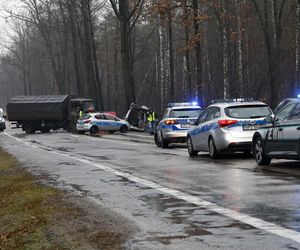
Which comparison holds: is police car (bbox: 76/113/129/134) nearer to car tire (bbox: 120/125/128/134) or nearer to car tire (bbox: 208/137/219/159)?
car tire (bbox: 120/125/128/134)

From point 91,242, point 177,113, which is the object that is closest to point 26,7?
point 177,113

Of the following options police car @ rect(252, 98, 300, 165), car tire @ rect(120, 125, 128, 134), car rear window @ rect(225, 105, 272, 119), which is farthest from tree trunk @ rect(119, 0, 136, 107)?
police car @ rect(252, 98, 300, 165)

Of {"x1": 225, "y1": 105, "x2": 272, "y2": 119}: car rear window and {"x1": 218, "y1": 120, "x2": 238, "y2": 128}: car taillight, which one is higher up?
{"x1": 225, "y1": 105, "x2": 272, "y2": 119}: car rear window

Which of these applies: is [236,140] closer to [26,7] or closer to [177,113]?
[177,113]

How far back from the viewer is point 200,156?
1862 cm

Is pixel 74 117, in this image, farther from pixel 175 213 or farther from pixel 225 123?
pixel 175 213

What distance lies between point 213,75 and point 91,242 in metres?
52.4

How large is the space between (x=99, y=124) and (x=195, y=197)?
33.0 m

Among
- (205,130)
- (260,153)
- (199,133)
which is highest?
(205,130)

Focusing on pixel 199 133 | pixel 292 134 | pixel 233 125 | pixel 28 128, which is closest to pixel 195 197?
pixel 292 134

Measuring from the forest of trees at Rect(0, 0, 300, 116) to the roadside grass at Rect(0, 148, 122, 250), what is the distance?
82.3 ft

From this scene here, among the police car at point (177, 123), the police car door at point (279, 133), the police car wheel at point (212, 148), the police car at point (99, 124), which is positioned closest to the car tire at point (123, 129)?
the police car at point (99, 124)

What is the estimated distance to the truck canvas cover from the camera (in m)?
47.7

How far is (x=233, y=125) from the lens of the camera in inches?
652
